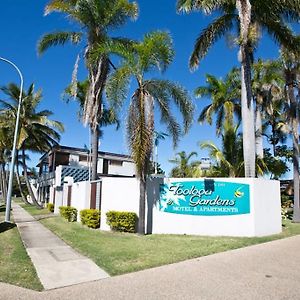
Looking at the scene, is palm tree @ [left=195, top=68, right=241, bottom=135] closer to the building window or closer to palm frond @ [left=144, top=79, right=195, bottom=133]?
palm frond @ [left=144, top=79, right=195, bottom=133]

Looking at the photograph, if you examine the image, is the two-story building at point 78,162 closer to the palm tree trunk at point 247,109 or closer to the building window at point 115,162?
the building window at point 115,162

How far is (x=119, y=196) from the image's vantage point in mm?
14758

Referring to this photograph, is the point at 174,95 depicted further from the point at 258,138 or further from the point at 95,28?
the point at 258,138

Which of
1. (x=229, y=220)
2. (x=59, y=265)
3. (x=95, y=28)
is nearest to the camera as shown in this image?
(x=59, y=265)

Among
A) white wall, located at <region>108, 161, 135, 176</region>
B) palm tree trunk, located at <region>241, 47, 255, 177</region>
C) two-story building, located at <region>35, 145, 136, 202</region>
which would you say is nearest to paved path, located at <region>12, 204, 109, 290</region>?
palm tree trunk, located at <region>241, 47, 255, 177</region>

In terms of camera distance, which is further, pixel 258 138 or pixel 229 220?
pixel 258 138

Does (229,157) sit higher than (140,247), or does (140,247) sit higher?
(229,157)

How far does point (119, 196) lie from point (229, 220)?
4.63 meters

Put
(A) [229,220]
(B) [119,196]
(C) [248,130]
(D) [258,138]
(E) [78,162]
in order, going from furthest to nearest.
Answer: (E) [78,162], (D) [258,138], (C) [248,130], (B) [119,196], (A) [229,220]

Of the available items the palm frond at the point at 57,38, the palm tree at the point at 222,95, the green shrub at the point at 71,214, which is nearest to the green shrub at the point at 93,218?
the green shrub at the point at 71,214

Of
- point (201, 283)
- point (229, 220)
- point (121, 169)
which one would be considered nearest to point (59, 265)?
point (201, 283)

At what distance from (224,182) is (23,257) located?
26.2 ft

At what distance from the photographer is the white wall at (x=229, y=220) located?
13.5 metres

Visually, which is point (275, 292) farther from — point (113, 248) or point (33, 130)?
point (33, 130)
